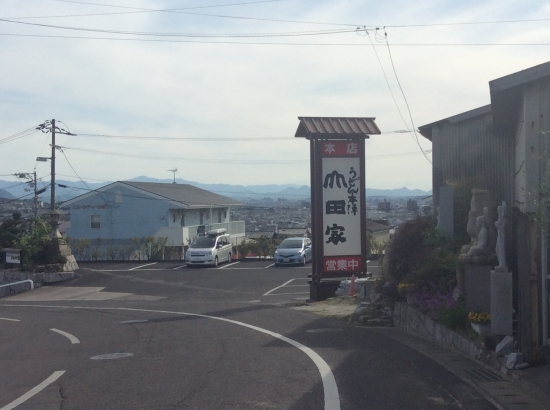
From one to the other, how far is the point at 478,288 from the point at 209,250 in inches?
1011

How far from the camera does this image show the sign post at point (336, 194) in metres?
21.6

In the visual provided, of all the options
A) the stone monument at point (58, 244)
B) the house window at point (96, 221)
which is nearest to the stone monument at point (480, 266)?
the stone monument at point (58, 244)

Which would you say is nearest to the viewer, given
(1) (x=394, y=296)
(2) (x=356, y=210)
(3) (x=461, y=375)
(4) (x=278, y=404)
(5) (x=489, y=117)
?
(4) (x=278, y=404)

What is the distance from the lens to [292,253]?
35469 mm

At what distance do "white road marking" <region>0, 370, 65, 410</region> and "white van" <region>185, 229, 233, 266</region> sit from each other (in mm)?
25517

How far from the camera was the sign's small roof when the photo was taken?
21391 mm

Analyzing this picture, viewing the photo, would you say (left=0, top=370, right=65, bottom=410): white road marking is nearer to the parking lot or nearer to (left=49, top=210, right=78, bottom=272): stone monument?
the parking lot

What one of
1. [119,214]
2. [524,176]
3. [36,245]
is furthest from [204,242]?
[524,176]

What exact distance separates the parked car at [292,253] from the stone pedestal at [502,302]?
25.1 metres

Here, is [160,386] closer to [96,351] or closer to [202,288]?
[96,351]

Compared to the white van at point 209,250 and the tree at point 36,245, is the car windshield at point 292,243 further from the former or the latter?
the tree at point 36,245

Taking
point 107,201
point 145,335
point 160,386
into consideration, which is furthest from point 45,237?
point 160,386

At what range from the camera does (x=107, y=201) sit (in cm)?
5103

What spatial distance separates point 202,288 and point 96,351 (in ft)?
55.6
